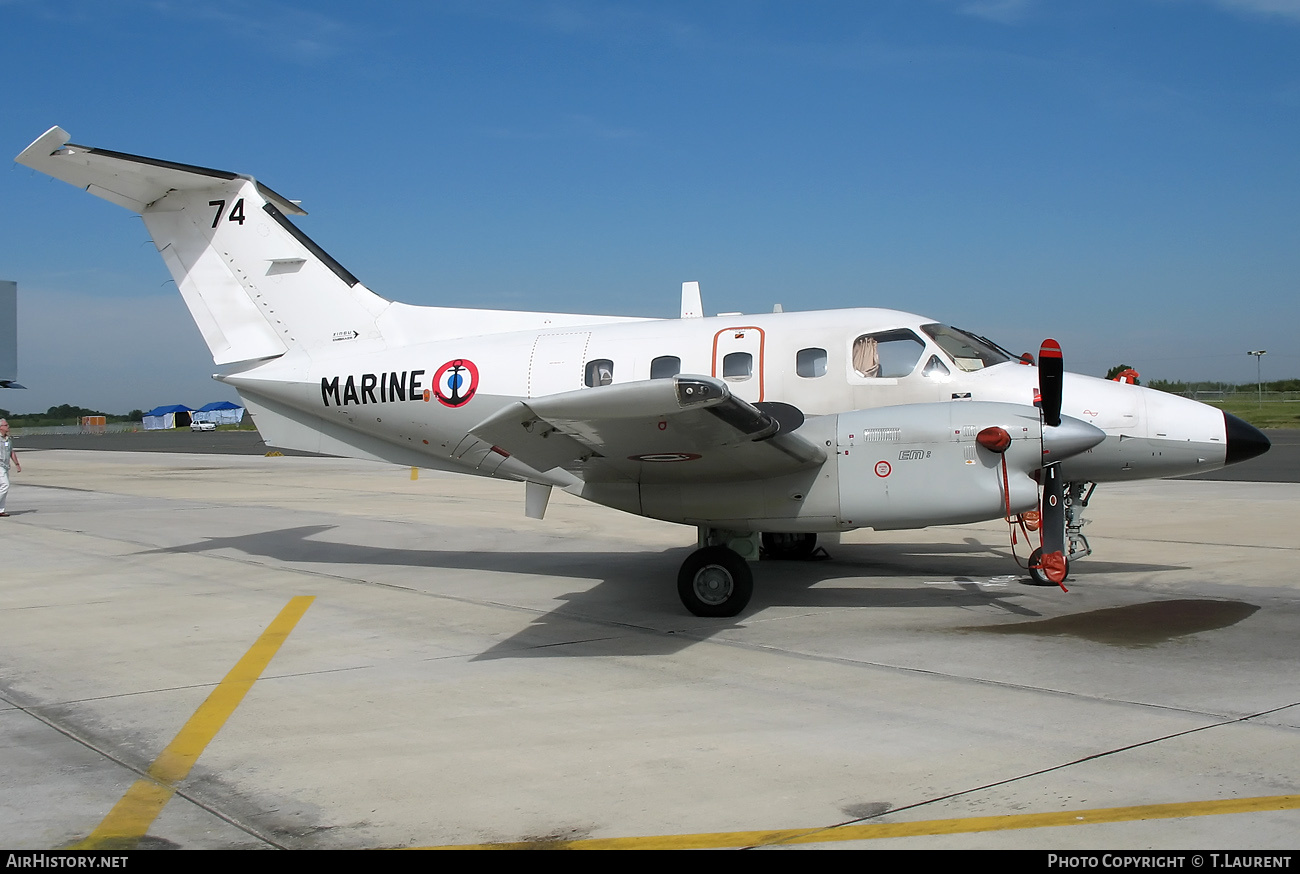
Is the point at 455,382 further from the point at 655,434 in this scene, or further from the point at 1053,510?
the point at 1053,510

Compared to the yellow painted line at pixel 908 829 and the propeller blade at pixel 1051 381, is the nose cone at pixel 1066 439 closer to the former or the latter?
the propeller blade at pixel 1051 381

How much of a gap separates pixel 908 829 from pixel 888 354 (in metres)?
6.30

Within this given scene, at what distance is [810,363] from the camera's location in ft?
32.3

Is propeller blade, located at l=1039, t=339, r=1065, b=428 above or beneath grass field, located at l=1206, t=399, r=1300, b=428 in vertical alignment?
beneath

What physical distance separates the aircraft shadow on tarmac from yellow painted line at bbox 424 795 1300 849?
3.56m

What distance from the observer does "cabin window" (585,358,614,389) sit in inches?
405

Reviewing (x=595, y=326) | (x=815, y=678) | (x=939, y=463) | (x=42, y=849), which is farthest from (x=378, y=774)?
(x=595, y=326)

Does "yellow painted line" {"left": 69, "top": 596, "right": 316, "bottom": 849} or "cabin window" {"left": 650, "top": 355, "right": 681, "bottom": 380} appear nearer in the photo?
"yellow painted line" {"left": 69, "top": 596, "right": 316, "bottom": 849}

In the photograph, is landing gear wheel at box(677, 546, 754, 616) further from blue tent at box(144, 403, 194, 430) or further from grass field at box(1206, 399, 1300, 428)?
blue tent at box(144, 403, 194, 430)

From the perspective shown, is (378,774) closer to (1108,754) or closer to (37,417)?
(1108,754)

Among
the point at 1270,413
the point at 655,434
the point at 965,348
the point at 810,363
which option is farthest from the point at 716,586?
the point at 1270,413

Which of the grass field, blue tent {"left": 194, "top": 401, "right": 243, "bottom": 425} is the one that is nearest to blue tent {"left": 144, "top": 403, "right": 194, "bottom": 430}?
blue tent {"left": 194, "top": 401, "right": 243, "bottom": 425}

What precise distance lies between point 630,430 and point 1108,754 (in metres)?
4.10

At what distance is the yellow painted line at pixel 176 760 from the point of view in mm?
4246
